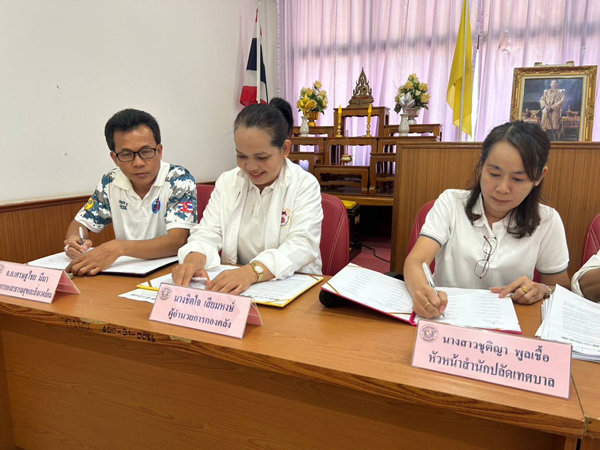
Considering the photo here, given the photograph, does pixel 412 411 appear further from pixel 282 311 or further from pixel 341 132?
pixel 341 132

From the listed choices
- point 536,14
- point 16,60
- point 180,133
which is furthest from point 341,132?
point 16,60

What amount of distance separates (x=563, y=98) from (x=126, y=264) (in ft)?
8.29

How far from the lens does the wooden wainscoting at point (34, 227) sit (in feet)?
6.47

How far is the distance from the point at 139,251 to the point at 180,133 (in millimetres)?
2097

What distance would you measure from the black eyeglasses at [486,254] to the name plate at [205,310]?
78cm

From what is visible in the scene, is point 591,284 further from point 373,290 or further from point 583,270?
point 373,290

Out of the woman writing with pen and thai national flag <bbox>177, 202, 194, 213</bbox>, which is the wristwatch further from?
thai national flag <bbox>177, 202, 194, 213</bbox>

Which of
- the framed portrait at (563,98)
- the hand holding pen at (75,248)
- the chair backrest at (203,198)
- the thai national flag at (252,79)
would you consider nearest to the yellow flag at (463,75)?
the framed portrait at (563,98)

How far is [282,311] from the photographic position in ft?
3.06

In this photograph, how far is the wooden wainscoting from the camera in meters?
1.97

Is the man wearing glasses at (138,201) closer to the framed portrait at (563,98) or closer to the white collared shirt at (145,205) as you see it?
the white collared shirt at (145,205)

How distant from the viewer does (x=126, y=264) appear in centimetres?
133

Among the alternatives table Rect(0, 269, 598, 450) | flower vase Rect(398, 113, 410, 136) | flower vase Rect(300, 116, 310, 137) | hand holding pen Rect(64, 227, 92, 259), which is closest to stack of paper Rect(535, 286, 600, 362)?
table Rect(0, 269, 598, 450)

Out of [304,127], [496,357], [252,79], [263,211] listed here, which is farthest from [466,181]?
[252,79]
